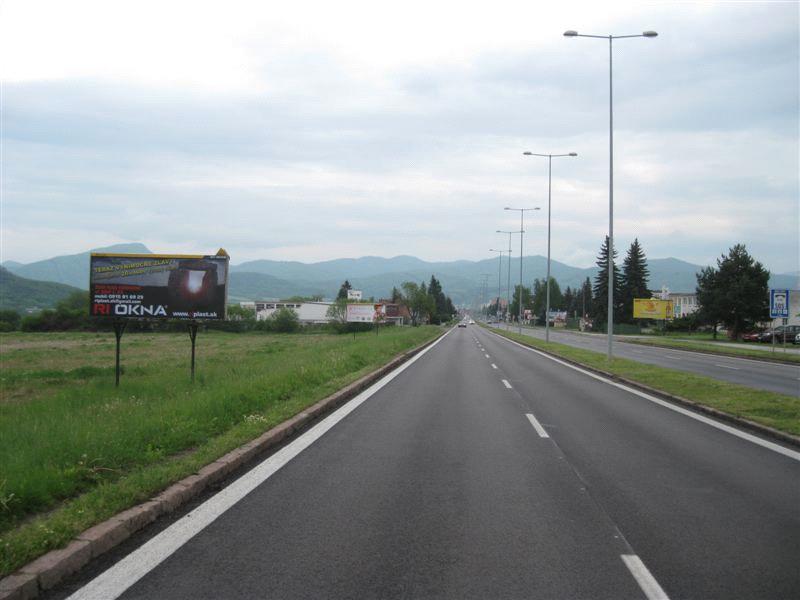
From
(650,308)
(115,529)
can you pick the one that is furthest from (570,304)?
(115,529)

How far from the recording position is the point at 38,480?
18.6 ft

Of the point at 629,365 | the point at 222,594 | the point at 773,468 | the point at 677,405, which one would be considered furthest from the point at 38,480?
the point at 629,365

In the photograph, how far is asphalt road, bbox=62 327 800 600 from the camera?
172 inches

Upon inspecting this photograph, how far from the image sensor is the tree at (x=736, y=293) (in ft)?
204

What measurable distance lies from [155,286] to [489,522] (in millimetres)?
10661

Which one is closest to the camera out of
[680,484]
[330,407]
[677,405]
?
[680,484]

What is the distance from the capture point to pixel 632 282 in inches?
3787

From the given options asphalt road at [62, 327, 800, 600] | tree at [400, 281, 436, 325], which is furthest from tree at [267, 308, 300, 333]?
asphalt road at [62, 327, 800, 600]

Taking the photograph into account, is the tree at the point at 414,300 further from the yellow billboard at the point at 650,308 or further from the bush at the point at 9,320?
the bush at the point at 9,320

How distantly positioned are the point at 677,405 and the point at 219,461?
10192mm

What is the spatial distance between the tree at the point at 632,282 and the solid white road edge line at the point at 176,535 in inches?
3676

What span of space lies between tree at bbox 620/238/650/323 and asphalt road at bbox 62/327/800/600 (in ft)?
295

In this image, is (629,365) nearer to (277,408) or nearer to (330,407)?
(330,407)

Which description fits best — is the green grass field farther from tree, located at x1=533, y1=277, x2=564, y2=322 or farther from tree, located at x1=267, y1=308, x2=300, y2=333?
tree, located at x1=533, y1=277, x2=564, y2=322
